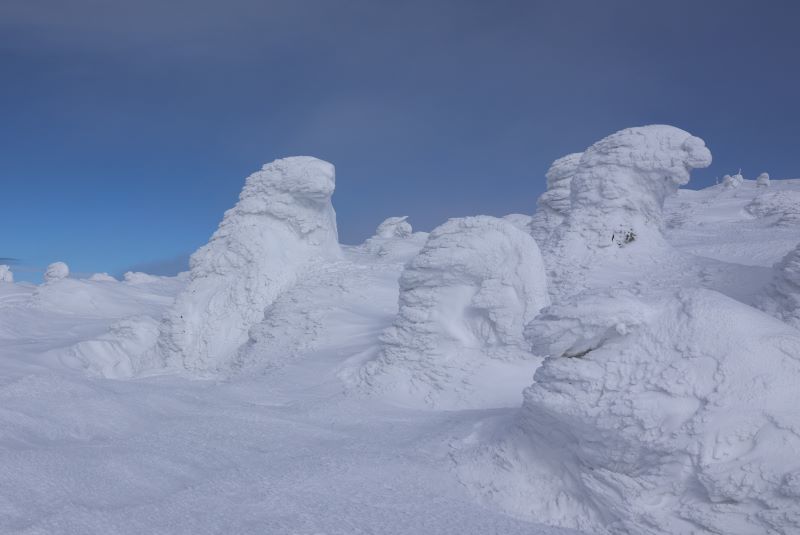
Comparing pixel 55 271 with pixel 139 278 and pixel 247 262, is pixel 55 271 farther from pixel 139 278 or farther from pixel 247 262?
pixel 247 262

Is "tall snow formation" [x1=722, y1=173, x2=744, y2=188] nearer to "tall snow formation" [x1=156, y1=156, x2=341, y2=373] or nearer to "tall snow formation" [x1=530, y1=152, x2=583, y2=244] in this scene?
"tall snow formation" [x1=530, y1=152, x2=583, y2=244]

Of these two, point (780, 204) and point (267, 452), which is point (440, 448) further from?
point (780, 204)

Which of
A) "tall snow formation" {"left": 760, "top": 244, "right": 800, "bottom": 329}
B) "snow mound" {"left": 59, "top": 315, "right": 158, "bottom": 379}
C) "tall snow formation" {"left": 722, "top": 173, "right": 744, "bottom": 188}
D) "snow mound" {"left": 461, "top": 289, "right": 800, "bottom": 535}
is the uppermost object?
"tall snow formation" {"left": 722, "top": 173, "right": 744, "bottom": 188}

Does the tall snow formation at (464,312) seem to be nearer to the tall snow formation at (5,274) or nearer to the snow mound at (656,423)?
the snow mound at (656,423)

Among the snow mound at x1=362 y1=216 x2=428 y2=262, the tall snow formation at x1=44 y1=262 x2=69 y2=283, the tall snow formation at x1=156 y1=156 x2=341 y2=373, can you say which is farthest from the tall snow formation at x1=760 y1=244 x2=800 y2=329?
the tall snow formation at x1=44 y1=262 x2=69 y2=283

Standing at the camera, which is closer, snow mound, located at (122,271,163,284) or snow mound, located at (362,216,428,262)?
snow mound, located at (362,216,428,262)

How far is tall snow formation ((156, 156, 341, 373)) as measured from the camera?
14.0 meters

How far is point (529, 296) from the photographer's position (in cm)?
952

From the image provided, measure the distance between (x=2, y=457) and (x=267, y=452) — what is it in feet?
7.49

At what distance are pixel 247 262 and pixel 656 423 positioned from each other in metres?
12.1

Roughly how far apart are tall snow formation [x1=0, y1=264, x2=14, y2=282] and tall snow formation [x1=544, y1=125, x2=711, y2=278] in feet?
118

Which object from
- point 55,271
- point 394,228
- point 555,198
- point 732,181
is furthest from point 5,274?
point 732,181

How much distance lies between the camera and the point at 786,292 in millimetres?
8656

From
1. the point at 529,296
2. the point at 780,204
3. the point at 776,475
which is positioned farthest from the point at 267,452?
the point at 780,204
